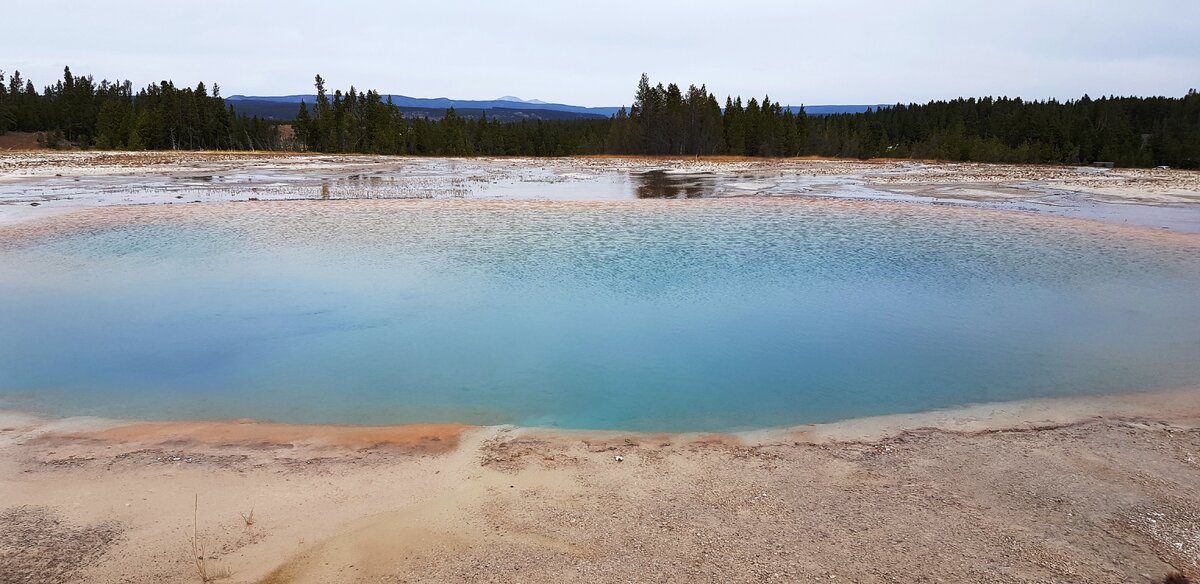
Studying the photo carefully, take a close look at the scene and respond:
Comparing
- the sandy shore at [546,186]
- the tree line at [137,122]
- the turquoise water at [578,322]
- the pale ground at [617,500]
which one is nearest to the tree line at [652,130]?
the tree line at [137,122]

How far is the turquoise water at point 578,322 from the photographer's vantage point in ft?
23.7

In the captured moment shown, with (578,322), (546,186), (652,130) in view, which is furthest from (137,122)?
(578,322)

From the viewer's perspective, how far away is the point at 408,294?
11.2 metres

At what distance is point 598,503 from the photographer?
486 centimetres

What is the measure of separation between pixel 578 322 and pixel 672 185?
22126 mm

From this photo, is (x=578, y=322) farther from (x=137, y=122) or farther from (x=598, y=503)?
(x=137, y=122)

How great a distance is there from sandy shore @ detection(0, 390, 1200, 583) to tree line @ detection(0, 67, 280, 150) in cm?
7091

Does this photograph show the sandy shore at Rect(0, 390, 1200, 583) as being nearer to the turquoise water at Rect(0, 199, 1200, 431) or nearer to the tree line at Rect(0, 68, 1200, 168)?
the turquoise water at Rect(0, 199, 1200, 431)

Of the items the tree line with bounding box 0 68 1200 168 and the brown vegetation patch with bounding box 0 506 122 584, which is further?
the tree line with bounding box 0 68 1200 168

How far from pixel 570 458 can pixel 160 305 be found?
25.2 ft

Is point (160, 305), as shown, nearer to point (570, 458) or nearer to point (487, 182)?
point (570, 458)

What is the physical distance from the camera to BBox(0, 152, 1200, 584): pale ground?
4.15m

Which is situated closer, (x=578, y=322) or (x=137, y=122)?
(x=578, y=322)

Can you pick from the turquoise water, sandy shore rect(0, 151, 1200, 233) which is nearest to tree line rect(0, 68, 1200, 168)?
sandy shore rect(0, 151, 1200, 233)
